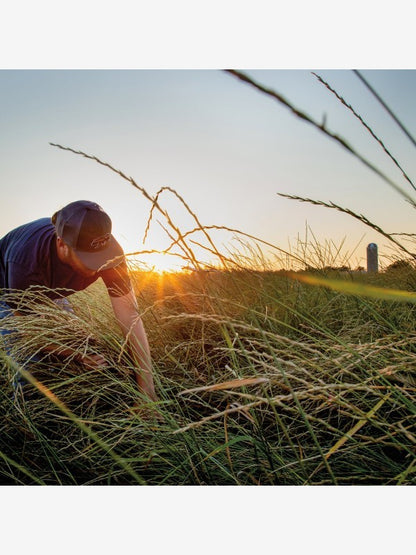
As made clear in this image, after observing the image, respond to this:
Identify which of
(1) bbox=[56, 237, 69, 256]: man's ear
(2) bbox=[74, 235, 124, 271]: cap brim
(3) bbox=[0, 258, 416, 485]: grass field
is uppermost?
(1) bbox=[56, 237, 69, 256]: man's ear

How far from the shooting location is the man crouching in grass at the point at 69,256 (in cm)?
138

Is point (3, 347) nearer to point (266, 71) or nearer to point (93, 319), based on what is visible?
point (93, 319)

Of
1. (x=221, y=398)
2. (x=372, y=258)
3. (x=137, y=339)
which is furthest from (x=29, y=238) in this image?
(x=372, y=258)

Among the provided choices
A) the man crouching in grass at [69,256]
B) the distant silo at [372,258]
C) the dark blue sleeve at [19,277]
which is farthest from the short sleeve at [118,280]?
the distant silo at [372,258]

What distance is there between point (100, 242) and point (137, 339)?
1.72 ft

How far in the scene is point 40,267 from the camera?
4.98 ft

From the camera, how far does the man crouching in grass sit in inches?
54.5

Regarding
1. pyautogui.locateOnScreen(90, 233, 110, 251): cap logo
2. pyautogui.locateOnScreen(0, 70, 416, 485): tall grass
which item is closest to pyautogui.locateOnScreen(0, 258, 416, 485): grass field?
pyautogui.locateOnScreen(0, 70, 416, 485): tall grass

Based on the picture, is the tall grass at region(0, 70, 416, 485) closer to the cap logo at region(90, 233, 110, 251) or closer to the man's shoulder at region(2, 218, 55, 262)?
the cap logo at region(90, 233, 110, 251)

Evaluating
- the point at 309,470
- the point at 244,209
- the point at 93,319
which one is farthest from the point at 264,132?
the point at 309,470

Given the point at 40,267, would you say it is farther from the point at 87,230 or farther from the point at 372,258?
the point at 372,258

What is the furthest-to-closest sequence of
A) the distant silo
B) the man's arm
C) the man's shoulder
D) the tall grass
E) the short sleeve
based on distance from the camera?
the distant silo, the man's shoulder, the short sleeve, the man's arm, the tall grass

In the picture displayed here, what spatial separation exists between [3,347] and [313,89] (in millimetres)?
1241
